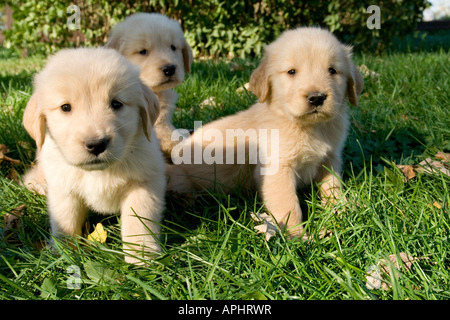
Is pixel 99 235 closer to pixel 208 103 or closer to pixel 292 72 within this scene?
pixel 292 72

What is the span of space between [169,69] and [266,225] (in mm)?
1918

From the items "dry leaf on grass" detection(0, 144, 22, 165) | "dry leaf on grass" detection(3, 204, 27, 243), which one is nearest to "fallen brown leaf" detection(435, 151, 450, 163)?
"dry leaf on grass" detection(3, 204, 27, 243)

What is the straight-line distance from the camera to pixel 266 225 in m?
2.35

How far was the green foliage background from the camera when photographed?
24.7 ft

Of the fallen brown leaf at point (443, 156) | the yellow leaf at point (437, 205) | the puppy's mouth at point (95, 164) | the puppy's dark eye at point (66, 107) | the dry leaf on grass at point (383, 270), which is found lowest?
the fallen brown leaf at point (443, 156)

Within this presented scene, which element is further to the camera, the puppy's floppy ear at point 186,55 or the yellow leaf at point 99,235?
the puppy's floppy ear at point 186,55

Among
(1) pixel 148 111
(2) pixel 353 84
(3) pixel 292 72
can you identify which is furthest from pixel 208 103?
(1) pixel 148 111

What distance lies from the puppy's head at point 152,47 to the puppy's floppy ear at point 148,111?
54.1 inches

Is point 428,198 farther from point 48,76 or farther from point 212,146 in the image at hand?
point 48,76

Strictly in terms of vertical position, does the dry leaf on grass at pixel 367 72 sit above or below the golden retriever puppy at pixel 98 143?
below

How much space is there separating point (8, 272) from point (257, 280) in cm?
128

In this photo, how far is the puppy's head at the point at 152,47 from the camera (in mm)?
3701

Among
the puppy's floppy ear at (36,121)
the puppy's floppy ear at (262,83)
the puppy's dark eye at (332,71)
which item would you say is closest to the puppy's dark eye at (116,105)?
the puppy's floppy ear at (36,121)

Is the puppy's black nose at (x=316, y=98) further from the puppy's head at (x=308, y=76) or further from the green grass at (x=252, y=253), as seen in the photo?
the green grass at (x=252, y=253)
